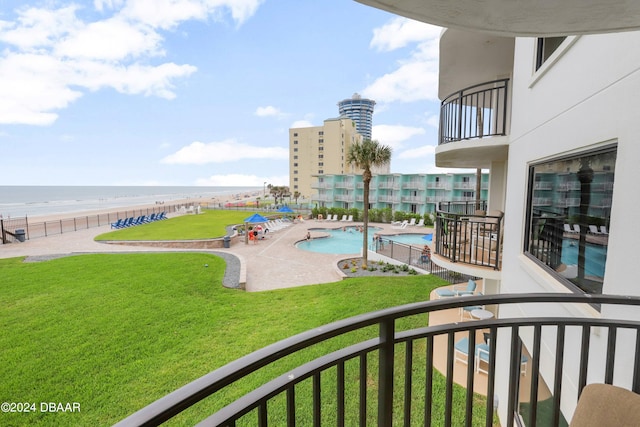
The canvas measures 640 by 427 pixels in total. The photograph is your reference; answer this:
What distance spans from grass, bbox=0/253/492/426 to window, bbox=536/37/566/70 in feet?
22.7

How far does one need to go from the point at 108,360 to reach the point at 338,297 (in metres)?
8.58

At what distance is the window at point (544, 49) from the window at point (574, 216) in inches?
63.3

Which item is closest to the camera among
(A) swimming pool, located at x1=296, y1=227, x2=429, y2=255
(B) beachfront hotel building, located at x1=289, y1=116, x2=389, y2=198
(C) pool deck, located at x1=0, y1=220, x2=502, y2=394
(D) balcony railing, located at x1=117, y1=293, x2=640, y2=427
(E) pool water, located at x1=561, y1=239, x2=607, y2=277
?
(D) balcony railing, located at x1=117, y1=293, x2=640, y2=427

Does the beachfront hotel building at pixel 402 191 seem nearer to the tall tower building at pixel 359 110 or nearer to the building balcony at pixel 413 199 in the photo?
the building balcony at pixel 413 199

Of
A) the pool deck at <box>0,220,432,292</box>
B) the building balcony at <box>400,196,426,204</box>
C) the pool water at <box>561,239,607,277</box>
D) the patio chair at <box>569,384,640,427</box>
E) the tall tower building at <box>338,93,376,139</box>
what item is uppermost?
the tall tower building at <box>338,93,376,139</box>

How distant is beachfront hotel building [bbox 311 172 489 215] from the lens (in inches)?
1825

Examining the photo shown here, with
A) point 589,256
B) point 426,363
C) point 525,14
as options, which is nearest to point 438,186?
point 589,256

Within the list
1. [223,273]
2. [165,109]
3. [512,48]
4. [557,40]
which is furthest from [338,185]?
[165,109]

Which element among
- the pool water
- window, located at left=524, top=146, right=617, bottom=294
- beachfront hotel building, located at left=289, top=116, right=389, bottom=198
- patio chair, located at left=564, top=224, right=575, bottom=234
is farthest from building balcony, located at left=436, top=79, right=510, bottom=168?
beachfront hotel building, located at left=289, top=116, right=389, bottom=198

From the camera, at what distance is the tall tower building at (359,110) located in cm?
14912

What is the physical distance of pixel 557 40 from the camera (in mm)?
4383

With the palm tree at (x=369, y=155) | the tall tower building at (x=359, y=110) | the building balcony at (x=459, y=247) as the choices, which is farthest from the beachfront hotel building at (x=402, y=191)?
the tall tower building at (x=359, y=110)

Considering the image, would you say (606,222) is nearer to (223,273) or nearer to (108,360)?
(108,360)

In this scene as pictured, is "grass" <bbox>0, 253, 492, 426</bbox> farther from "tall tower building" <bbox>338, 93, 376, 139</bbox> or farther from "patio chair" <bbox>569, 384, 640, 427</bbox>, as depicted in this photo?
"tall tower building" <bbox>338, 93, 376, 139</bbox>
